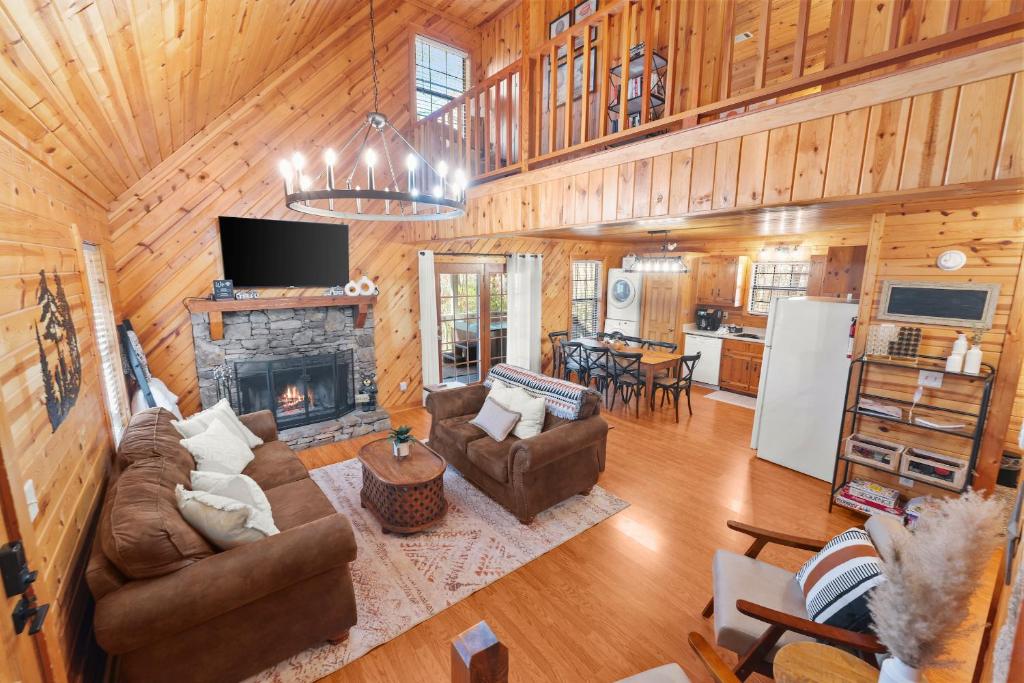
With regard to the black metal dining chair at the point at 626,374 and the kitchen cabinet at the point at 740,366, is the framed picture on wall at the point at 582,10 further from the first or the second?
the kitchen cabinet at the point at 740,366

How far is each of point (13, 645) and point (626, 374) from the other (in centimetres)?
545

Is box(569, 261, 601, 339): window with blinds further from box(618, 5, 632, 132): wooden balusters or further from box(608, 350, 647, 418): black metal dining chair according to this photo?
box(618, 5, 632, 132): wooden balusters

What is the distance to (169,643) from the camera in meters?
1.79

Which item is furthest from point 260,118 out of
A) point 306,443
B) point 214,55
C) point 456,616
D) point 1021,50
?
point 1021,50

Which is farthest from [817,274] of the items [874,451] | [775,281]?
[874,451]

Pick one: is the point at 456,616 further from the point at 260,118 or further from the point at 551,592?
the point at 260,118

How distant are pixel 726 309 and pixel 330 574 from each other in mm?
6876

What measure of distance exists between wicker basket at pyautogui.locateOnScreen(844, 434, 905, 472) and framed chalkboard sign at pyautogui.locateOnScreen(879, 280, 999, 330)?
3.16ft

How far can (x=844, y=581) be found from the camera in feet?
5.55

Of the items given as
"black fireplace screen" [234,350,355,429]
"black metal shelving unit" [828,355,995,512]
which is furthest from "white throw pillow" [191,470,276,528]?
"black metal shelving unit" [828,355,995,512]

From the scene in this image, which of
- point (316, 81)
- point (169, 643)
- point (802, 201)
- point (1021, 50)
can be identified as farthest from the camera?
point (316, 81)

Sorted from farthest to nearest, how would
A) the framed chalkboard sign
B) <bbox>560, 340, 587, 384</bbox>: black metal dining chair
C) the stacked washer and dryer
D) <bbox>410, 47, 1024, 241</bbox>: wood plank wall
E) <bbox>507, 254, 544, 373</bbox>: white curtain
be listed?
the stacked washer and dryer, <bbox>507, 254, 544, 373</bbox>: white curtain, <bbox>560, 340, 587, 384</bbox>: black metal dining chair, the framed chalkboard sign, <bbox>410, 47, 1024, 241</bbox>: wood plank wall

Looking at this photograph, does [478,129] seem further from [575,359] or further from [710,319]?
Answer: [710,319]

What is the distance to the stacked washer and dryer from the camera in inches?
293
